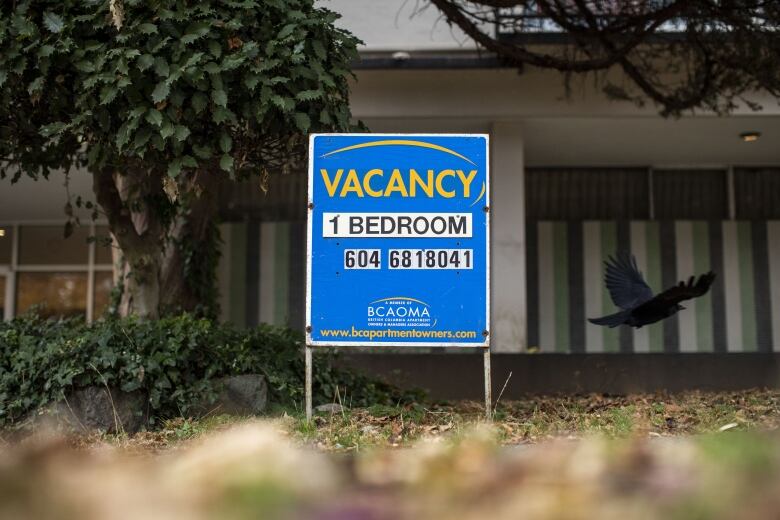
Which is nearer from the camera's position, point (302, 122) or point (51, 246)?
point (302, 122)

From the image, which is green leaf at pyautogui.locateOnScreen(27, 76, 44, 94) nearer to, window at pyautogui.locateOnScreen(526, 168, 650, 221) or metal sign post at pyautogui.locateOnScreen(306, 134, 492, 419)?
metal sign post at pyautogui.locateOnScreen(306, 134, 492, 419)

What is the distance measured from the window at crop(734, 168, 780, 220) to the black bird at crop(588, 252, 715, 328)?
6032 mm

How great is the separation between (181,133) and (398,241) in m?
1.56

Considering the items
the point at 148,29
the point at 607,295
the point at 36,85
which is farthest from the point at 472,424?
the point at 607,295

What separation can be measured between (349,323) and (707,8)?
4518mm

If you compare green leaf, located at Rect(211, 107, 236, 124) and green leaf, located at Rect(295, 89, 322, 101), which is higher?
green leaf, located at Rect(295, 89, 322, 101)

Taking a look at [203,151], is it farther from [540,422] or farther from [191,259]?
[191,259]

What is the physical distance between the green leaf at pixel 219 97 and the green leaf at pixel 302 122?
519 millimetres

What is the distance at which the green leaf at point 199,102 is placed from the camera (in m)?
5.64

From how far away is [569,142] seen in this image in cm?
1263

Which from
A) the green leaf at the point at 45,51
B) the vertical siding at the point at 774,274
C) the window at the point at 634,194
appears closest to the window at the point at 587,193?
the window at the point at 634,194

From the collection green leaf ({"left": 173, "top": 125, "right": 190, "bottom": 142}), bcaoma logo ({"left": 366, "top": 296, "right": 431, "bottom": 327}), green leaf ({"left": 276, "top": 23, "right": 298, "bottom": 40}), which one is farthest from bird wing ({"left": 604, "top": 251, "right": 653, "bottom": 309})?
green leaf ({"left": 173, "top": 125, "right": 190, "bottom": 142})

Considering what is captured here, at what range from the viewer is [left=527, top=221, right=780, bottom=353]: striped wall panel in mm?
13078

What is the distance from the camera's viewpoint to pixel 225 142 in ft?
19.2
